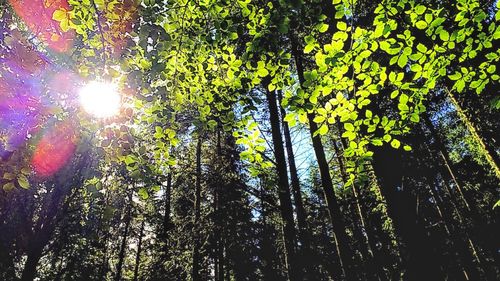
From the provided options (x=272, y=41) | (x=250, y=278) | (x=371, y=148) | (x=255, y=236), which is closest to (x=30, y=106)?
(x=272, y=41)

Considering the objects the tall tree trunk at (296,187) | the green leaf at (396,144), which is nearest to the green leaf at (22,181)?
the green leaf at (396,144)

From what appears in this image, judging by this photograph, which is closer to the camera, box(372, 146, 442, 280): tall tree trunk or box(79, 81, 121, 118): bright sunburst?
box(79, 81, 121, 118): bright sunburst

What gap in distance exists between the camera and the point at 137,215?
70.3 feet

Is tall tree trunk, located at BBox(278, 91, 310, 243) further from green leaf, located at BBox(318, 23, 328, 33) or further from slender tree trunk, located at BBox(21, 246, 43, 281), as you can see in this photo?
slender tree trunk, located at BBox(21, 246, 43, 281)

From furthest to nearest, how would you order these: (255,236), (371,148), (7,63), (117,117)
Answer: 1. (255,236)
2. (371,148)
3. (117,117)
4. (7,63)

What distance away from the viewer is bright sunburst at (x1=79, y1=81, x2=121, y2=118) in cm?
248

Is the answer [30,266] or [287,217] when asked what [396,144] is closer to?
[287,217]

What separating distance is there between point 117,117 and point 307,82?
5.28 feet

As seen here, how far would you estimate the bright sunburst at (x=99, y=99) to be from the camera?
8.13ft

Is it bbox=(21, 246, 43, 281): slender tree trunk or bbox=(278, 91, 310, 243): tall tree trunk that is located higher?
bbox=(278, 91, 310, 243): tall tree trunk

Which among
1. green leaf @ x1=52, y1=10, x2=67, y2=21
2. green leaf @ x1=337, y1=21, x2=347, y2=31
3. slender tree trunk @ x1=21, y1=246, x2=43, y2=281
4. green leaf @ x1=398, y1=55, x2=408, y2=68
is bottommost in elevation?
green leaf @ x1=52, y1=10, x2=67, y2=21

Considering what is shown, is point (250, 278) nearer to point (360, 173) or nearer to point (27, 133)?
point (360, 173)

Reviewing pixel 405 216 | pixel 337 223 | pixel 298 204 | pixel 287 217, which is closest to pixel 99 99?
pixel 405 216

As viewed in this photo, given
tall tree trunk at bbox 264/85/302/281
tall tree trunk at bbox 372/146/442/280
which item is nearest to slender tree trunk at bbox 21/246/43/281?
tall tree trunk at bbox 264/85/302/281
